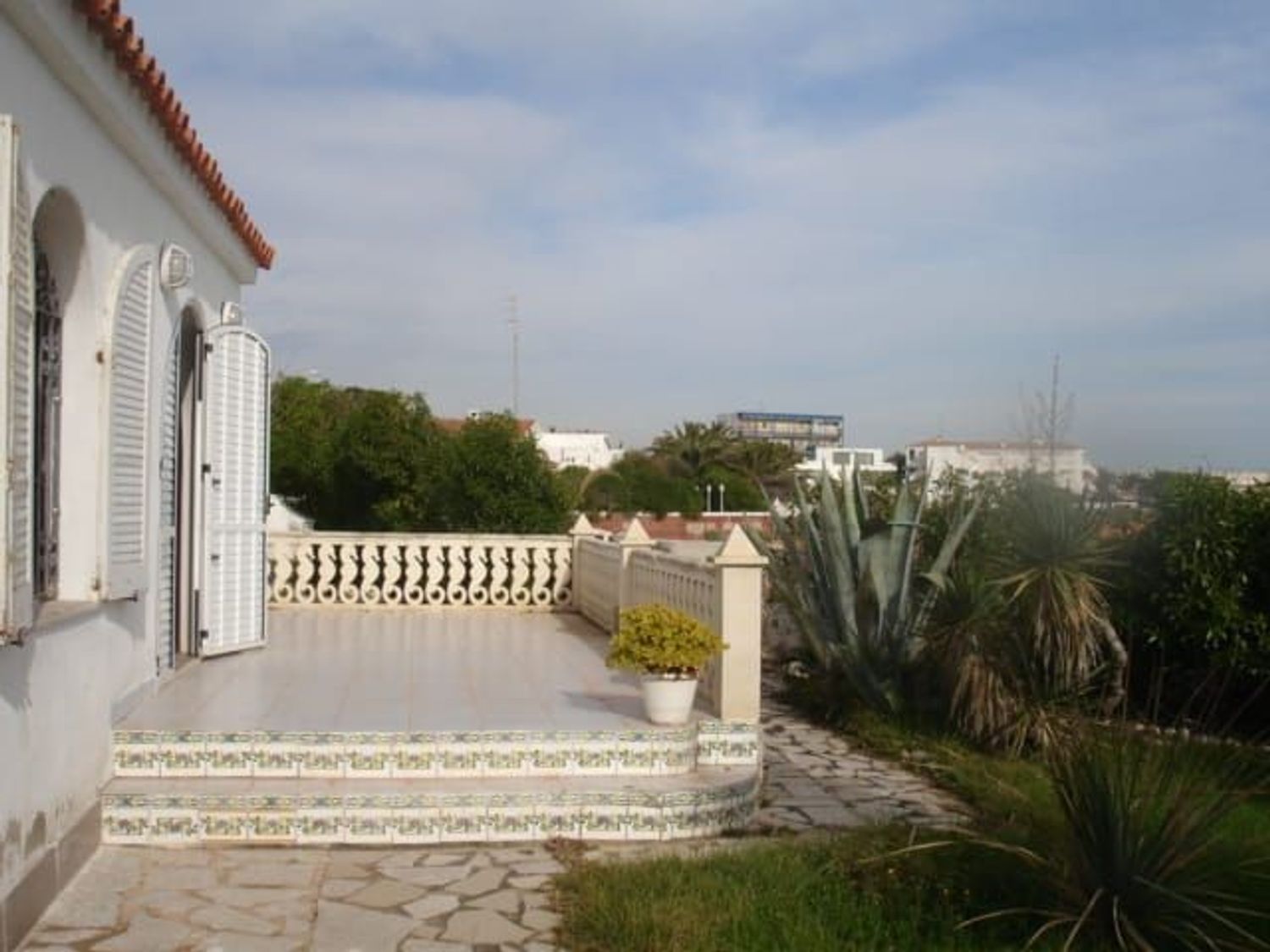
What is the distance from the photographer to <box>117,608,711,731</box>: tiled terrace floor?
6.66 m

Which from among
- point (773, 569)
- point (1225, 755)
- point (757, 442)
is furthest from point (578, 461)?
point (1225, 755)

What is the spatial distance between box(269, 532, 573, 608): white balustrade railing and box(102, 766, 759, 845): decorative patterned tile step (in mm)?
7192

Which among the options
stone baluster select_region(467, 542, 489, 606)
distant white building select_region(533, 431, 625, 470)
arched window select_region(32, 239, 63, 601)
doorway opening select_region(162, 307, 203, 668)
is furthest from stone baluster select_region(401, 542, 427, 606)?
distant white building select_region(533, 431, 625, 470)

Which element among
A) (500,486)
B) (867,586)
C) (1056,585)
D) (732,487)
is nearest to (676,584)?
(867,586)

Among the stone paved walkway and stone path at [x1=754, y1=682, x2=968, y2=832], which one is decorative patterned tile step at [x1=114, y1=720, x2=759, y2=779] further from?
stone path at [x1=754, y1=682, x2=968, y2=832]

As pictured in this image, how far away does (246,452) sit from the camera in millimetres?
9039

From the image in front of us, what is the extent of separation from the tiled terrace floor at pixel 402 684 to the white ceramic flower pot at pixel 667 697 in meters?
0.11

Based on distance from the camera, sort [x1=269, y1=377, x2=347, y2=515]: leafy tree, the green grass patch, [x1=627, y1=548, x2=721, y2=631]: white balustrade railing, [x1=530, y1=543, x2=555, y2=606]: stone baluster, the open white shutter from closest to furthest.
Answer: the green grass patch → [x1=627, y1=548, x2=721, y2=631]: white balustrade railing → the open white shutter → [x1=530, y1=543, x2=555, y2=606]: stone baluster → [x1=269, y1=377, x2=347, y2=515]: leafy tree

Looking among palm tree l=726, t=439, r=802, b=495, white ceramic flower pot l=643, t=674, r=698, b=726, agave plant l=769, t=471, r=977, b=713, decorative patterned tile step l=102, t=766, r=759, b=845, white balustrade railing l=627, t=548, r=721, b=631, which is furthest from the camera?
palm tree l=726, t=439, r=802, b=495

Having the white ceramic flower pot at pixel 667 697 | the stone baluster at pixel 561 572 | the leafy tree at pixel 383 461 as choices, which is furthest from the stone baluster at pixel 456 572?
the leafy tree at pixel 383 461

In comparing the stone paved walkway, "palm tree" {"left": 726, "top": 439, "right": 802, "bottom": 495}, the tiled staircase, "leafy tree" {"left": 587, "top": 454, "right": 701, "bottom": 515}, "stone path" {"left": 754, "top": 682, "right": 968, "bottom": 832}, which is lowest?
"stone path" {"left": 754, "top": 682, "right": 968, "bottom": 832}

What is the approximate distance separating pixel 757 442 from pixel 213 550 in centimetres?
5336

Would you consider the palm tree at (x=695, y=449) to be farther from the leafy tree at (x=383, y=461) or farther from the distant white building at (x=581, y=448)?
the leafy tree at (x=383, y=461)

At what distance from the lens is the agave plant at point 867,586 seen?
9281 mm
